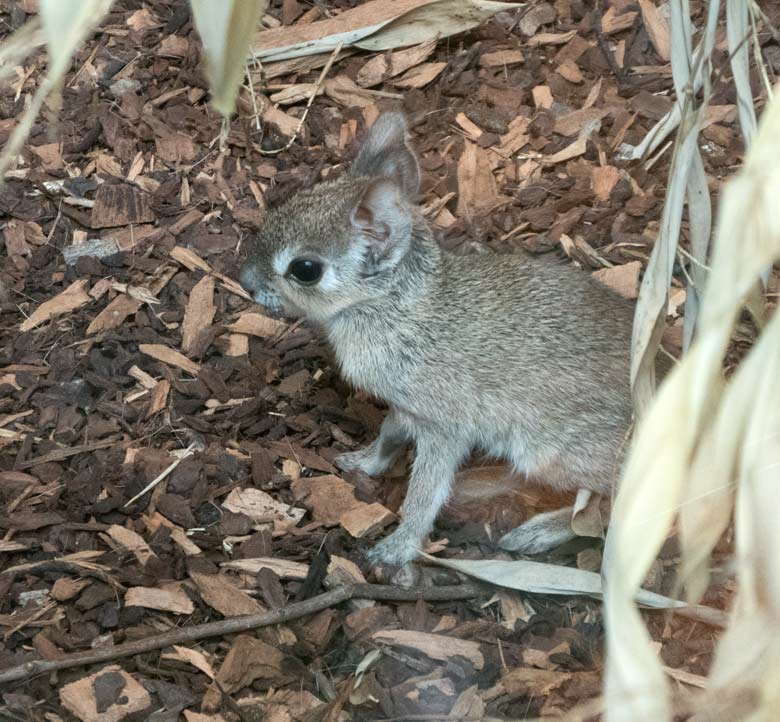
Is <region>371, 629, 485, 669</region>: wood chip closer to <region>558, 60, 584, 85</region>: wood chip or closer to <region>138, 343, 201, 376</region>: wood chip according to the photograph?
<region>138, 343, 201, 376</region>: wood chip

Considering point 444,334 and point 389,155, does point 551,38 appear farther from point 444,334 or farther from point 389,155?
point 444,334

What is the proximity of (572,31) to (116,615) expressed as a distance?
4.28 metres

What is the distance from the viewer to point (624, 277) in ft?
17.0

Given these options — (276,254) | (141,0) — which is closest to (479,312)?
(276,254)

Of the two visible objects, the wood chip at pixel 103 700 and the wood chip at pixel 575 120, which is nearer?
the wood chip at pixel 103 700

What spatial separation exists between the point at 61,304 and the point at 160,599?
1853 mm

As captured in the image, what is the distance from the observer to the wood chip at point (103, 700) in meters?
3.49

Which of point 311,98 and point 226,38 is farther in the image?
point 311,98

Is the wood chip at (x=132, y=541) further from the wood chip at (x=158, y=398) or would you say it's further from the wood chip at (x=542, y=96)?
the wood chip at (x=542, y=96)

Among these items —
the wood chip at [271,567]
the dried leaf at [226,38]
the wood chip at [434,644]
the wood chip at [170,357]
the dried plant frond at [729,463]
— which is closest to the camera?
the dried plant frond at [729,463]

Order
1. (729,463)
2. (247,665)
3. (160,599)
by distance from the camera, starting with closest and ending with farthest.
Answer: (729,463) → (247,665) → (160,599)

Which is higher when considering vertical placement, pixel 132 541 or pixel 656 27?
pixel 656 27

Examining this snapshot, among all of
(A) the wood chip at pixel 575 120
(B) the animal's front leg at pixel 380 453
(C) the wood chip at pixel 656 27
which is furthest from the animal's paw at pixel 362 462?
(C) the wood chip at pixel 656 27

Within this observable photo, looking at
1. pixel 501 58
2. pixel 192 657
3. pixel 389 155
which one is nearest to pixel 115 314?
pixel 389 155
